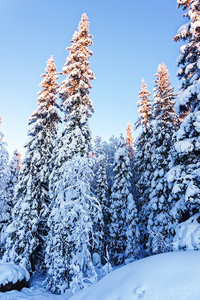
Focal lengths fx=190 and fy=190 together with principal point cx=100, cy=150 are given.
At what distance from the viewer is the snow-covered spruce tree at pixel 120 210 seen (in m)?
21.8

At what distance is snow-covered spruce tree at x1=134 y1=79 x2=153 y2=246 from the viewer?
810 inches

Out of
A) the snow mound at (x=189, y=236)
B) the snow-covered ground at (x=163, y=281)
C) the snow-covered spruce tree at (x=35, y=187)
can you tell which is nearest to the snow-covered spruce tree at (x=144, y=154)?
the snow-covered spruce tree at (x=35, y=187)

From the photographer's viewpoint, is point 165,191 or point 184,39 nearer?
point 184,39

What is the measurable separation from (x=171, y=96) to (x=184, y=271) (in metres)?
17.7

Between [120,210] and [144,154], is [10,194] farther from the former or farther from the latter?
[144,154]

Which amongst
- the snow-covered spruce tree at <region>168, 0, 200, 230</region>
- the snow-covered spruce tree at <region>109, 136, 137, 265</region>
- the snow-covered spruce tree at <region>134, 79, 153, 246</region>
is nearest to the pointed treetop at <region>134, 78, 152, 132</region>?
the snow-covered spruce tree at <region>134, 79, 153, 246</region>

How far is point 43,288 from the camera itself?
1248 cm

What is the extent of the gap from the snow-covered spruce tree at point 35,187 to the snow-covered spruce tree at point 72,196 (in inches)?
89.4

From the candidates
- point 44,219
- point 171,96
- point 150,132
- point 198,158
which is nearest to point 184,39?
point 198,158

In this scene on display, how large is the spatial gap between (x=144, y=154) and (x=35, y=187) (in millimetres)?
12117

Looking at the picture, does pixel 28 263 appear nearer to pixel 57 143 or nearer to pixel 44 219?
pixel 44 219

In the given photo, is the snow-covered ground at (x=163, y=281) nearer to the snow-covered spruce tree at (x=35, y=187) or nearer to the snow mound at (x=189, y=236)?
the snow mound at (x=189, y=236)

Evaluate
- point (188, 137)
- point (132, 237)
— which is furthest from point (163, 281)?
point (132, 237)

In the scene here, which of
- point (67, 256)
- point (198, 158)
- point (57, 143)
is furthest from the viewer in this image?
point (57, 143)
